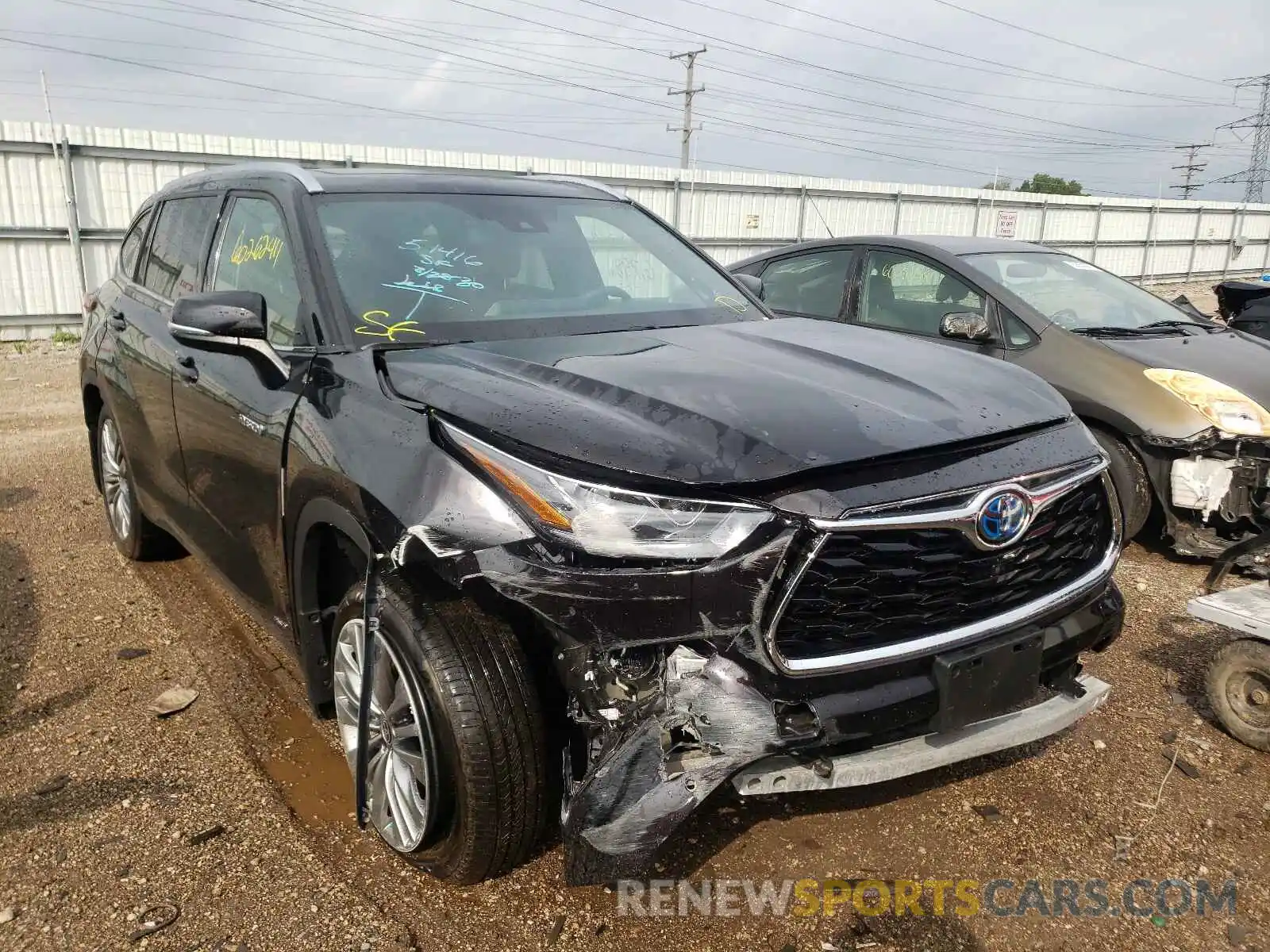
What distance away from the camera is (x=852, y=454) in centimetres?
210

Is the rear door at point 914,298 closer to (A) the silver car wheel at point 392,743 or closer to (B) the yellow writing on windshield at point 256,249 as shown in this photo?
(B) the yellow writing on windshield at point 256,249

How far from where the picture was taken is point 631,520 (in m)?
2.02

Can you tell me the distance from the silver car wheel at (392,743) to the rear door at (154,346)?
152 centimetres

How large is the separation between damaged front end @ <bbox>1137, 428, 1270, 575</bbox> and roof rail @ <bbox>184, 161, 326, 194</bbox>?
3.98m

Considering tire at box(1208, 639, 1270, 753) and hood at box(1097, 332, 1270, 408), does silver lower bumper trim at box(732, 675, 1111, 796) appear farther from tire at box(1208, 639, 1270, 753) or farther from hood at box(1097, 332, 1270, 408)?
hood at box(1097, 332, 1270, 408)

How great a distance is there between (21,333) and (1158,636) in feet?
45.1

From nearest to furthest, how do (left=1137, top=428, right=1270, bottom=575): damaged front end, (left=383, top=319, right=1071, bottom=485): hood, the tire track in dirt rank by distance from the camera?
(left=383, top=319, right=1071, bottom=485): hood
the tire track in dirt
(left=1137, top=428, right=1270, bottom=575): damaged front end

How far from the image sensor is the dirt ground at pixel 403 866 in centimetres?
232

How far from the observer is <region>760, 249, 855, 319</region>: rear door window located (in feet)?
20.8

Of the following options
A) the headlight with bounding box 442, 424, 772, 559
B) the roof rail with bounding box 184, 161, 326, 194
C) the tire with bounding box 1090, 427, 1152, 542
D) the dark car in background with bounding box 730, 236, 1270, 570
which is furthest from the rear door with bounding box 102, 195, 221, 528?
the tire with bounding box 1090, 427, 1152, 542

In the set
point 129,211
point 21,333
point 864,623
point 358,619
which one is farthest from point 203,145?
point 864,623

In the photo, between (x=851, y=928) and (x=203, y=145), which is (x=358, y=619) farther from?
(x=203, y=145)

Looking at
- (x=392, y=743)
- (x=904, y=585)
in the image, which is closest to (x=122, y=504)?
(x=392, y=743)

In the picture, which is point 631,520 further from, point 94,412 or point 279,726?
point 94,412
